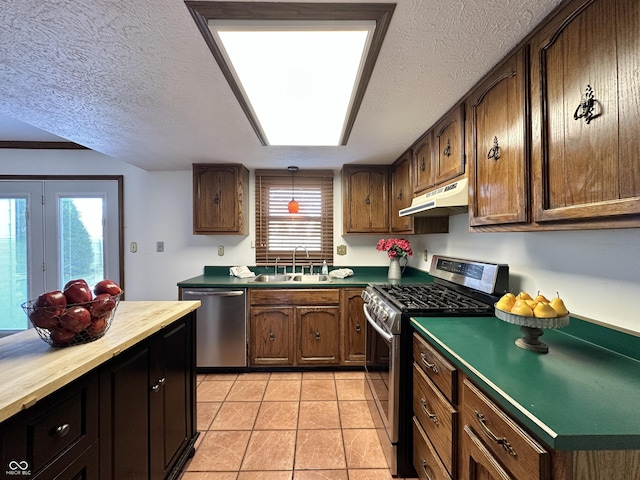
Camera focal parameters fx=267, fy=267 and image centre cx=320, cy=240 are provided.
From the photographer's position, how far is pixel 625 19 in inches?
29.0

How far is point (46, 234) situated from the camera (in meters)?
3.09

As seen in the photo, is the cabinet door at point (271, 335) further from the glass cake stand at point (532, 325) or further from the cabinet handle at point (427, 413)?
the glass cake stand at point (532, 325)

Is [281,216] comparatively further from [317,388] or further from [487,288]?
[487,288]

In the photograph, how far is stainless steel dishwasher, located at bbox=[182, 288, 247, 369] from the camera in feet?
8.49

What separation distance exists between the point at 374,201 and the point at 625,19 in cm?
223

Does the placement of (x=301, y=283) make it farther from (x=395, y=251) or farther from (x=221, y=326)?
(x=395, y=251)

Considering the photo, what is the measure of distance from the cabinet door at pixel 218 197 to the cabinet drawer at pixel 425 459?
7.62ft

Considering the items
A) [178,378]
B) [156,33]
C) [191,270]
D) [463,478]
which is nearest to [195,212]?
[191,270]

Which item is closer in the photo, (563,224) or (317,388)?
(563,224)

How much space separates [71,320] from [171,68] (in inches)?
45.6

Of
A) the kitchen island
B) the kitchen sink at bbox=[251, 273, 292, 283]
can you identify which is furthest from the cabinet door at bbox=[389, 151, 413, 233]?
the kitchen island

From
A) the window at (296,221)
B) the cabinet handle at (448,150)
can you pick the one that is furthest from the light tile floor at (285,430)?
the cabinet handle at (448,150)

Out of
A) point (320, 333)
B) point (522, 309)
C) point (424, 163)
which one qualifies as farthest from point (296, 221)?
point (522, 309)

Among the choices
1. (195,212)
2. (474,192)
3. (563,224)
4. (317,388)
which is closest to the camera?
(563,224)
